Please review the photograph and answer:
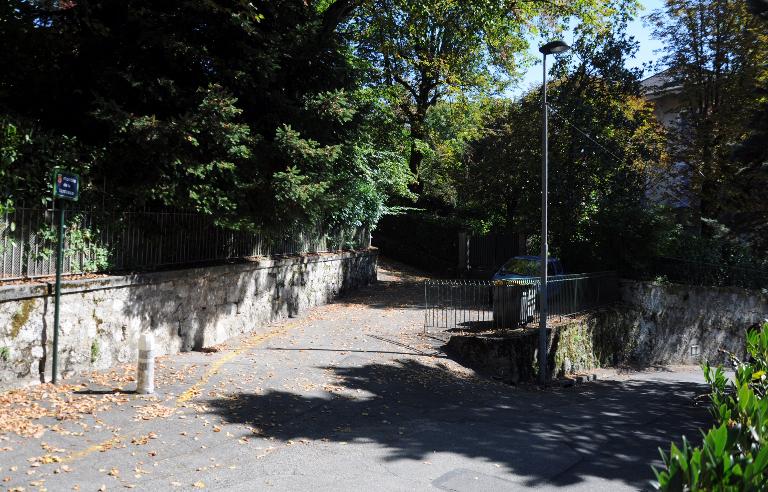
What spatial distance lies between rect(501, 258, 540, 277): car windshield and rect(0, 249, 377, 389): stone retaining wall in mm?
7099

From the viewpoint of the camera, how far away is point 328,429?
7.62 m

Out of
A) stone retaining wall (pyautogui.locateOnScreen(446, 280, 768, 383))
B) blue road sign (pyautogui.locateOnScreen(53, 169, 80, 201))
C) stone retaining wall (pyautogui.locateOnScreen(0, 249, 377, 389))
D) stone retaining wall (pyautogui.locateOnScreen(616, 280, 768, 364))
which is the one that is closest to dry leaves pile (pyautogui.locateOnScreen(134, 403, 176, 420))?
stone retaining wall (pyautogui.locateOnScreen(0, 249, 377, 389))

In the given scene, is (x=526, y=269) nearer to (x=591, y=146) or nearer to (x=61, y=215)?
(x=591, y=146)

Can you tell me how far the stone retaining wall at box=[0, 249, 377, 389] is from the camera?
7527 mm

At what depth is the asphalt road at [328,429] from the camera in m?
5.95

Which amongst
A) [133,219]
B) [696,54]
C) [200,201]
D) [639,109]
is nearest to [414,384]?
[200,201]

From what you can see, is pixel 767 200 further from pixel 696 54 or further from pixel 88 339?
pixel 88 339

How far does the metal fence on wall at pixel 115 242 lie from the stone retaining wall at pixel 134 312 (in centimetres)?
46

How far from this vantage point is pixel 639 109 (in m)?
22.5

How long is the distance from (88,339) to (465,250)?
20.3 meters

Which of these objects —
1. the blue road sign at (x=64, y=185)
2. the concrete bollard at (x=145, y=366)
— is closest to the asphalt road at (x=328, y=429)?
the concrete bollard at (x=145, y=366)

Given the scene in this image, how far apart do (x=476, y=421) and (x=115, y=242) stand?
6.37 meters

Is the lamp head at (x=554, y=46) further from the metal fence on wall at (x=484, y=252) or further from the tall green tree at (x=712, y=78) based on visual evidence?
the metal fence on wall at (x=484, y=252)

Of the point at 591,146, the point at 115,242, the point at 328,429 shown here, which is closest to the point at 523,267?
the point at 591,146
